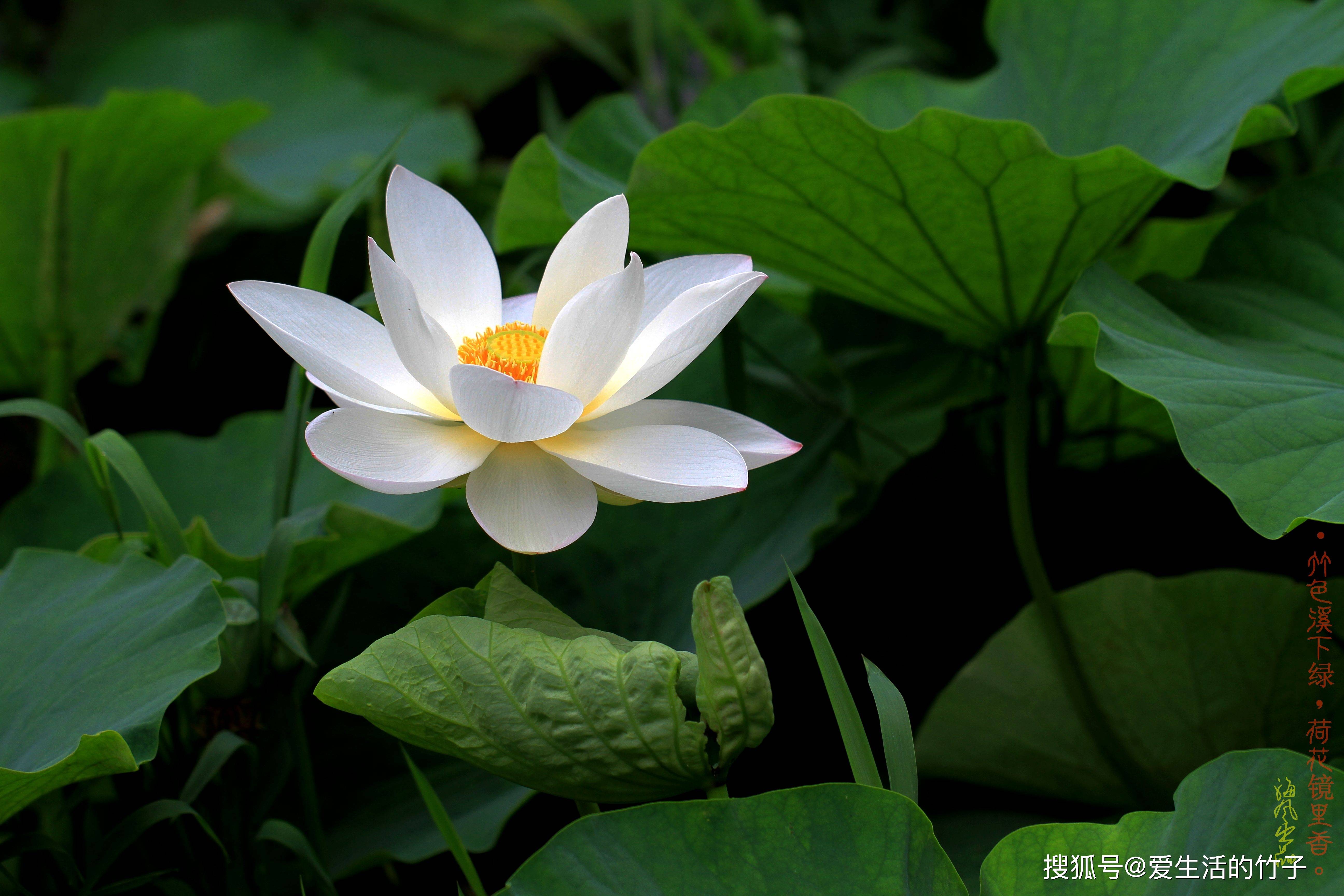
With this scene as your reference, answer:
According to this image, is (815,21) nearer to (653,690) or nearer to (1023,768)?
(1023,768)

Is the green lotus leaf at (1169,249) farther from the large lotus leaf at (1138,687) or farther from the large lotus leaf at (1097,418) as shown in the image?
the large lotus leaf at (1138,687)

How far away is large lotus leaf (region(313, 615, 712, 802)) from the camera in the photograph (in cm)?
45

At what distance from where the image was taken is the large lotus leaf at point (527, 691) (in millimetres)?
455

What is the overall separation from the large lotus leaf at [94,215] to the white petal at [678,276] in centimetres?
94

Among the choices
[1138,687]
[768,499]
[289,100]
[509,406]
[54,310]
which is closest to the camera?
[509,406]

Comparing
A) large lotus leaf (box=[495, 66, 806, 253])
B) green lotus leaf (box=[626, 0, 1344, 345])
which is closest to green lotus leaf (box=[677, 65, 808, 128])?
large lotus leaf (box=[495, 66, 806, 253])

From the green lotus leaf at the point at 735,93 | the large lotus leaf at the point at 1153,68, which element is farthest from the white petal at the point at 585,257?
the green lotus leaf at the point at 735,93

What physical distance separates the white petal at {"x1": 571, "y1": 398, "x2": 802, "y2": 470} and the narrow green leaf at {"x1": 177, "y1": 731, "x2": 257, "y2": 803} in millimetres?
332

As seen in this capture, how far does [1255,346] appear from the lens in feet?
2.35

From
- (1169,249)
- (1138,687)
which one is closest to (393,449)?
(1138,687)

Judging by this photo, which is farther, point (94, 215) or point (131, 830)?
point (94, 215)

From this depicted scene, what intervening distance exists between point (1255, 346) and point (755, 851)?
1.78 feet

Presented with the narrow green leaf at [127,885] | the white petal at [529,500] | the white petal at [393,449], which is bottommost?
the narrow green leaf at [127,885]

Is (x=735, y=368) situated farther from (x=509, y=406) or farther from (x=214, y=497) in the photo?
(x=214, y=497)
